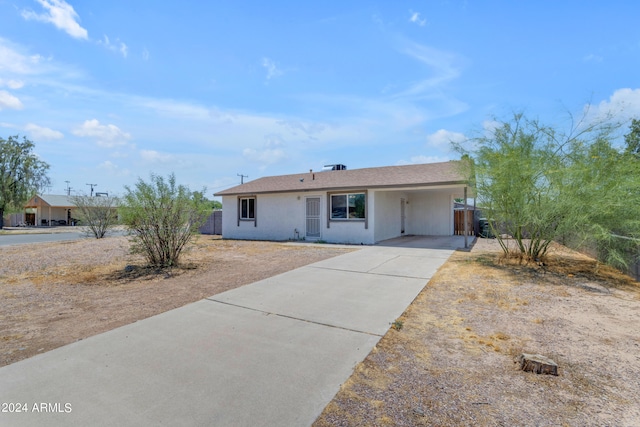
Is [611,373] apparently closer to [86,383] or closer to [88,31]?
[86,383]

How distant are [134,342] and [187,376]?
1194mm

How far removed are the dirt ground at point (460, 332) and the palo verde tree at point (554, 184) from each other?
3.69 feet

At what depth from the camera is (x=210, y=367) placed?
3.03m

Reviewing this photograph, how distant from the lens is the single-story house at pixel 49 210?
39.0 meters

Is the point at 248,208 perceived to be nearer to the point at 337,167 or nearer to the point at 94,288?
the point at 337,167

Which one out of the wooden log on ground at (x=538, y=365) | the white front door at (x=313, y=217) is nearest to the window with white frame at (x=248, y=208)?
the white front door at (x=313, y=217)

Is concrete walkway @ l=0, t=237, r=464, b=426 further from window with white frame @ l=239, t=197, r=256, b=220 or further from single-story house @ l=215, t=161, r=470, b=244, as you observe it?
window with white frame @ l=239, t=197, r=256, b=220

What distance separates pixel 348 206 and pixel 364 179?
1.58 m

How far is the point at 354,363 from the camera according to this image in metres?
3.12

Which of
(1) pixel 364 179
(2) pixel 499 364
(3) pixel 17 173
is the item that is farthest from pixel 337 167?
(3) pixel 17 173

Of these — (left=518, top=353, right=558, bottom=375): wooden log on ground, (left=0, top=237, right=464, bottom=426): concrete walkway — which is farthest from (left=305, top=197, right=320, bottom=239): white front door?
(left=518, top=353, right=558, bottom=375): wooden log on ground

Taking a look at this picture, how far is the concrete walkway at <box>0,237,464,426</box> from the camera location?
2.35 metres

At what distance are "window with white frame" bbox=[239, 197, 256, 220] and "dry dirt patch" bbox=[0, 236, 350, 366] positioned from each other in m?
6.69

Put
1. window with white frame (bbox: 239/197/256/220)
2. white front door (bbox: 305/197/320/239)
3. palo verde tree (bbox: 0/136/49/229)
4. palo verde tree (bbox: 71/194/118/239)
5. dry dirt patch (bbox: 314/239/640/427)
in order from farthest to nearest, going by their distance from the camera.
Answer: palo verde tree (bbox: 0/136/49/229)
palo verde tree (bbox: 71/194/118/239)
window with white frame (bbox: 239/197/256/220)
white front door (bbox: 305/197/320/239)
dry dirt patch (bbox: 314/239/640/427)
